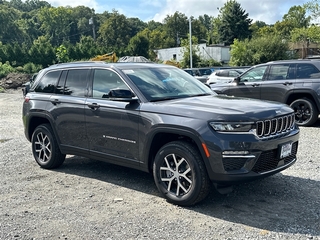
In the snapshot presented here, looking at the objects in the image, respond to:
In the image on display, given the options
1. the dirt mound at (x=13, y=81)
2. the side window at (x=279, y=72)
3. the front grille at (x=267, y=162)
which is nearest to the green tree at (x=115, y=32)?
the dirt mound at (x=13, y=81)

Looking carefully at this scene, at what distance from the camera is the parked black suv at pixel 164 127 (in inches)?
171

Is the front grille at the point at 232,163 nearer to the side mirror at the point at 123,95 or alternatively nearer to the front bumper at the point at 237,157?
the front bumper at the point at 237,157

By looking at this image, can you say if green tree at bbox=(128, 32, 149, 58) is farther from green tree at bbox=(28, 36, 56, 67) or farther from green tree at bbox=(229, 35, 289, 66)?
green tree at bbox=(229, 35, 289, 66)

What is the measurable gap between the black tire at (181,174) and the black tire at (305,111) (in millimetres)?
6607

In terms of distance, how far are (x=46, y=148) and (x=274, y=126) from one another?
3.95 m

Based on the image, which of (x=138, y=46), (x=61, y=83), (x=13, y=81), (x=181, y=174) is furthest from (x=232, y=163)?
(x=138, y=46)

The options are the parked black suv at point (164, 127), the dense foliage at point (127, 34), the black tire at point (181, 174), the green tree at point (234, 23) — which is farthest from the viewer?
the green tree at point (234, 23)

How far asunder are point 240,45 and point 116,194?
4367cm

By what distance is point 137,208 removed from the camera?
15.6 feet

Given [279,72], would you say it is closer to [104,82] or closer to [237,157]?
[104,82]

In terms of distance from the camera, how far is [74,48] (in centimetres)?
5569

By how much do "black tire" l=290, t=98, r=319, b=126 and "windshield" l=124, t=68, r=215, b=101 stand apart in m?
5.30

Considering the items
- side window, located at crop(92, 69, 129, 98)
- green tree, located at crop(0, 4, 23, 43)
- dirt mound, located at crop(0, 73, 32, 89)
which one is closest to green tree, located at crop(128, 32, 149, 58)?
dirt mound, located at crop(0, 73, 32, 89)

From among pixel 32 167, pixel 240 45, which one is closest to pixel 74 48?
pixel 240 45
